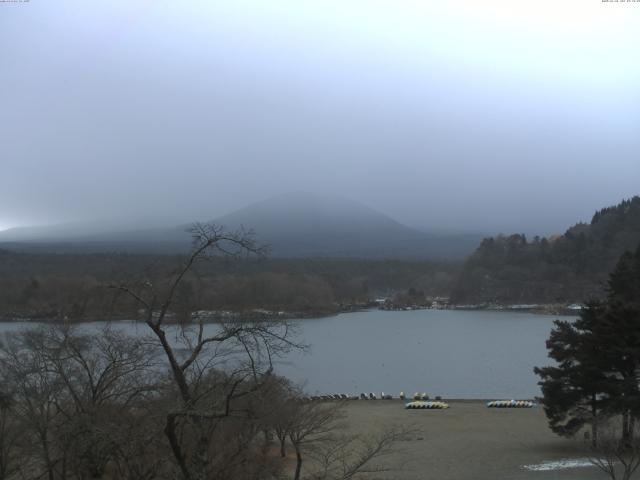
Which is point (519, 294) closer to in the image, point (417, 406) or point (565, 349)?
point (417, 406)

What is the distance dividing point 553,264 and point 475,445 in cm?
6569

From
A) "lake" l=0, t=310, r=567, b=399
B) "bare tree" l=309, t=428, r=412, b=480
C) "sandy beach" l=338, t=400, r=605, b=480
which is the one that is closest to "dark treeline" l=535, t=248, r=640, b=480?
"sandy beach" l=338, t=400, r=605, b=480

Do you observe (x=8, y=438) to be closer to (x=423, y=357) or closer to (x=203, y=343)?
(x=203, y=343)

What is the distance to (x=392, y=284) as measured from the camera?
9150cm

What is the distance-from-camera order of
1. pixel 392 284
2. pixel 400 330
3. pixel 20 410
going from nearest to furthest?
pixel 20 410 → pixel 400 330 → pixel 392 284

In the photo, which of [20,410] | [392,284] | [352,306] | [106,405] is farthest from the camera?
[392,284]

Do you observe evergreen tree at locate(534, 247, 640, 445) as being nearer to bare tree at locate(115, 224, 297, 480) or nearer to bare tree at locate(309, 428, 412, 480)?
bare tree at locate(309, 428, 412, 480)

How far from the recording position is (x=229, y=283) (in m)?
14.9

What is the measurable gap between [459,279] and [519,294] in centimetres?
726

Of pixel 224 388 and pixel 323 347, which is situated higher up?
pixel 224 388

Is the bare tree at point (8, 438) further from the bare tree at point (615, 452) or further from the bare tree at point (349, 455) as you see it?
the bare tree at point (615, 452)

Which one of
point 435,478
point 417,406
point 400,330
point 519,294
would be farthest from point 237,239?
point 519,294

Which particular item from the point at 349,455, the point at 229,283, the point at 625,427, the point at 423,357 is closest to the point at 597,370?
the point at 625,427

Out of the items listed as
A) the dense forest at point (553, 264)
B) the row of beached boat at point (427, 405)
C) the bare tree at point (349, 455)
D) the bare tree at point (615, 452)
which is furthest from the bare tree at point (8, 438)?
the dense forest at point (553, 264)
